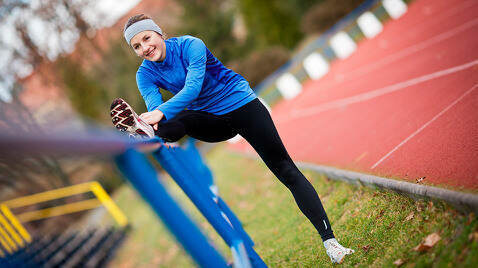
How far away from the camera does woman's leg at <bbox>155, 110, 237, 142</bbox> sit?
2.81m

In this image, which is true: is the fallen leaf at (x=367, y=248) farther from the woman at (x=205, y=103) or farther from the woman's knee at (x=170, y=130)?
the woman's knee at (x=170, y=130)

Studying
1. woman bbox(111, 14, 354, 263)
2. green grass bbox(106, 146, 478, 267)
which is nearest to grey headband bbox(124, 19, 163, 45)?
woman bbox(111, 14, 354, 263)

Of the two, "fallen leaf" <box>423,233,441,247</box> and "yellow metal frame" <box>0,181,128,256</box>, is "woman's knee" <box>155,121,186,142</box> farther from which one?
"yellow metal frame" <box>0,181,128,256</box>

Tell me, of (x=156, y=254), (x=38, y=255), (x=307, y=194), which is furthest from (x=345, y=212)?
(x=38, y=255)

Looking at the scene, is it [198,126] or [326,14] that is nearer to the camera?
[198,126]

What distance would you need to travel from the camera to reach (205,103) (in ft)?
10.2

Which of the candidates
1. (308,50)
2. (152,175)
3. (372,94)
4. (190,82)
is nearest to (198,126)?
(190,82)

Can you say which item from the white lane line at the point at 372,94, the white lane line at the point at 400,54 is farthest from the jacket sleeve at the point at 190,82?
the white lane line at the point at 400,54

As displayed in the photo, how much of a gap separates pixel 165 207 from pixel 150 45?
4.64ft

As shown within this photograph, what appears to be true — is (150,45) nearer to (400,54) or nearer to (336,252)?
(336,252)

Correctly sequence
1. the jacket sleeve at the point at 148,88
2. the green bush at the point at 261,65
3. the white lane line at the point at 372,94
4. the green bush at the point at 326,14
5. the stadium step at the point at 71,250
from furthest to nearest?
the green bush at the point at 326,14 < the green bush at the point at 261,65 < the stadium step at the point at 71,250 < the white lane line at the point at 372,94 < the jacket sleeve at the point at 148,88

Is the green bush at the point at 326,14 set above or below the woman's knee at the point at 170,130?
above

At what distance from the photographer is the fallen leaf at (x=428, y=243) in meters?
2.52

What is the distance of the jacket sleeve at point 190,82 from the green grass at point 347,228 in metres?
0.69
